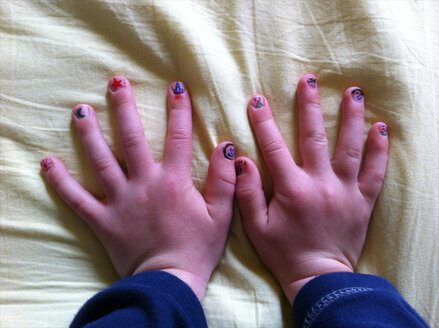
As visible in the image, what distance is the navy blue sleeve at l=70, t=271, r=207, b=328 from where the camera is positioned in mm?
447

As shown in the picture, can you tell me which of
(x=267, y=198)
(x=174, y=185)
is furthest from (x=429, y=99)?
(x=174, y=185)

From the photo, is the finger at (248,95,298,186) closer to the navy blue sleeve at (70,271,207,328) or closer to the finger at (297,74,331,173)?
the finger at (297,74,331,173)

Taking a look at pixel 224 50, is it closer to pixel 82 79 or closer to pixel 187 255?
pixel 82 79

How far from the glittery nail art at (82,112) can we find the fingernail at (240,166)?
0.26 metres

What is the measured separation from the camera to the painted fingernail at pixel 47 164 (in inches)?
23.0

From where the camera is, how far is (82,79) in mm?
591

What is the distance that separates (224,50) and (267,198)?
0.86ft

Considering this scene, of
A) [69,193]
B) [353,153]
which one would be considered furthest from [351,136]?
[69,193]

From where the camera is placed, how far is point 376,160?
0.57 m

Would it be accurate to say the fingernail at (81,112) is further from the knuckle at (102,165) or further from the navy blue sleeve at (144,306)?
the navy blue sleeve at (144,306)

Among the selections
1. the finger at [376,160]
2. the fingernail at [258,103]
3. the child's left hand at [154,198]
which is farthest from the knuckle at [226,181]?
the finger at [376,160]

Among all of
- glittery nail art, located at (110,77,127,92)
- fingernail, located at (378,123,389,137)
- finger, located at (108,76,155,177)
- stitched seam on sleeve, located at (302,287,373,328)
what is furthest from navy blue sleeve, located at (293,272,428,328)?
glittery nail art, located at (110,77,127,92)

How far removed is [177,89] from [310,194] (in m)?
0.28

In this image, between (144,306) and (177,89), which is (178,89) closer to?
(177,89)
